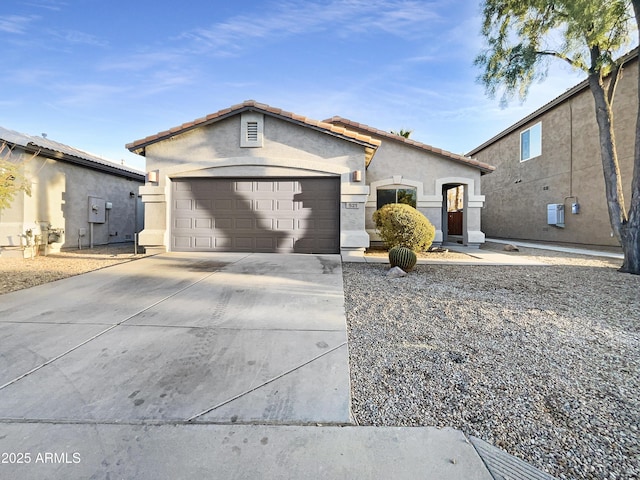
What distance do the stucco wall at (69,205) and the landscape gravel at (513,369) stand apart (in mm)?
10605

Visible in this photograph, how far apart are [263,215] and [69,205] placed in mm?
7372

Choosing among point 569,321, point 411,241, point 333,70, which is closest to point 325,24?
point 333,70

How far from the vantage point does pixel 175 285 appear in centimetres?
540

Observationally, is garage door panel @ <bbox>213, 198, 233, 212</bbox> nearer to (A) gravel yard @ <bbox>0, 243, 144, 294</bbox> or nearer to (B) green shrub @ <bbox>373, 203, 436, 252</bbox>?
(A) gravel yard @ <bbox>0, 243, 144, 294</bbox>

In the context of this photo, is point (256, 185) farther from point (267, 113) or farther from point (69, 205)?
point (69, 205)

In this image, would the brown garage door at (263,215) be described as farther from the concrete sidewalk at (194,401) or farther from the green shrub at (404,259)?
the concrete sidewalk at (194,401)

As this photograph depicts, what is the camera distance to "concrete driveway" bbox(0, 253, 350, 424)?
6.84ft

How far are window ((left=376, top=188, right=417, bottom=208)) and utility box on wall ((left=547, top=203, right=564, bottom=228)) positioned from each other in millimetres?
7250

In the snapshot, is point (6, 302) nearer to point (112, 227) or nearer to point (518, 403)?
point (518, 403)

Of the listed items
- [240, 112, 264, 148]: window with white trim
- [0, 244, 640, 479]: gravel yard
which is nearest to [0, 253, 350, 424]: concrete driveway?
[0, 244, 640, 479]: gravel yard

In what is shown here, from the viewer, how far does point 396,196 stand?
12305 mm

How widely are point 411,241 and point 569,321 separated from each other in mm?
4196

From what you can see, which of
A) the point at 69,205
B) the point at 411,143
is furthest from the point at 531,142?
the point at 69,205

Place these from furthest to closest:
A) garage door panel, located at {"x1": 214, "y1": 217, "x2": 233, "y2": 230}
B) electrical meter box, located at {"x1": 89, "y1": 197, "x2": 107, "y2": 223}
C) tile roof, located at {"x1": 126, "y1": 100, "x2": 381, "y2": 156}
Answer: electrical meter box, located at {"x1": 89, "y1": 197, "x2": 107, "y2": 223} < garage door panel, located at {"x1": 214, "y1": 217, "x2": 233, "y2": 230} < tile roof, located at {"x1": 126, "y1": 100, "x2": 381, "y2": 156}
